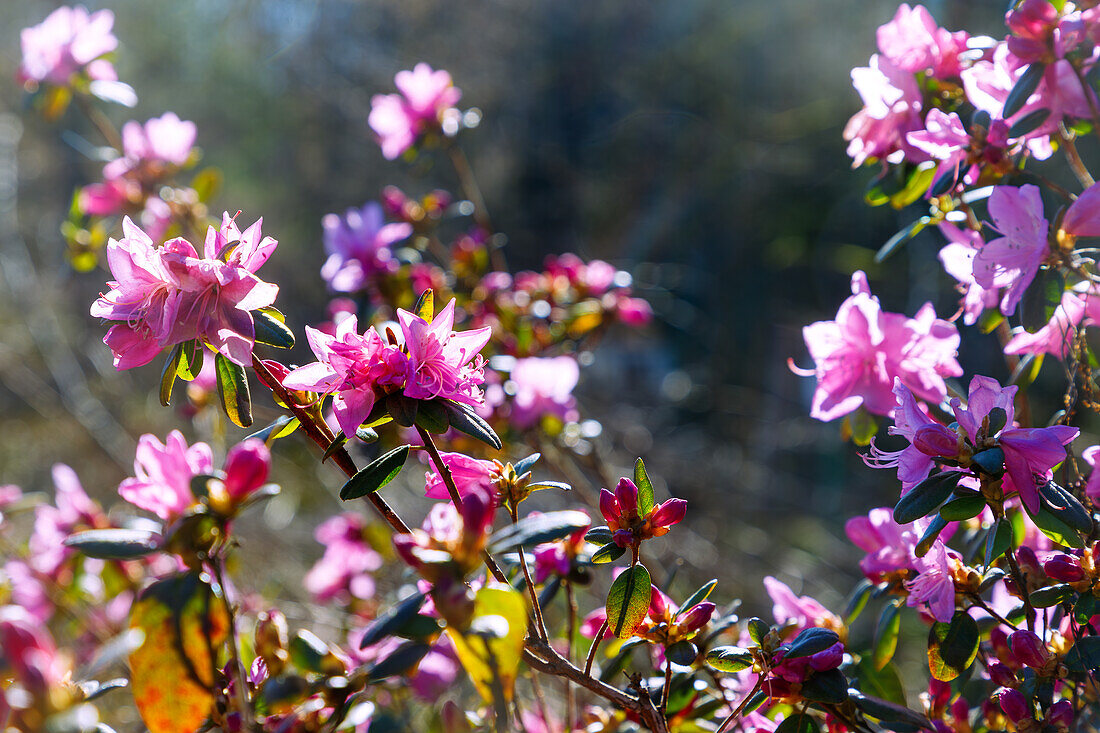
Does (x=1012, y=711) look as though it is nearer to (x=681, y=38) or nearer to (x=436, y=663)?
(x=436, y=663)

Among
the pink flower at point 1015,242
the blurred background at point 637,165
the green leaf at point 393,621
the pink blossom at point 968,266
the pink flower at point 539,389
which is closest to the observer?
the green leaf at point 393,621

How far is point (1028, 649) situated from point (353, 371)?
1.94ft

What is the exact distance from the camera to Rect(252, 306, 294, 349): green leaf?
598 mm

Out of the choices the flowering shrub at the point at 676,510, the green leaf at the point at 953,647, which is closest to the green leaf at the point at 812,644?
the flowering shrub at the point at 676,510

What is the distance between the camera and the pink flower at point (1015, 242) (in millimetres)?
704

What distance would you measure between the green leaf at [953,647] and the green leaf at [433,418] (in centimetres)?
45

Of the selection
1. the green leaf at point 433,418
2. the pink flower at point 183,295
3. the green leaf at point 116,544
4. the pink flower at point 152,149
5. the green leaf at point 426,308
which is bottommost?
the green leaf at point 433,418

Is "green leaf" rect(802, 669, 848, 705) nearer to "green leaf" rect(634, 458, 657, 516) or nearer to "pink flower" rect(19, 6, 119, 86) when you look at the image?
"green leaf" rect(634, 458, 657, 516)

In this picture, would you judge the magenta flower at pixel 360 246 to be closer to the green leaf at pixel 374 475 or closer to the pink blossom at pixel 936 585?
the green leaf at pixel 374 475

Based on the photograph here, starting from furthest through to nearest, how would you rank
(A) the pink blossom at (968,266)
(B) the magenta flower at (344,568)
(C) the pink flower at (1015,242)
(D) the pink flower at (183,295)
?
(B) the magenta flower at (344,568) → (A) the pink blossom at (968,266) → (C) the pink flower at (1015,242) → (D) the pink flower at (183,295)

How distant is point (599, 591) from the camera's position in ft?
5.13

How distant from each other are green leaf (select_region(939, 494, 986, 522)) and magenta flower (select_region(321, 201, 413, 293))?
94 centimetres

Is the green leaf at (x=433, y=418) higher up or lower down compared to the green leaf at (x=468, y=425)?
higher up

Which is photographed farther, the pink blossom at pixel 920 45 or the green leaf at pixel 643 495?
the pink blossom at pixel 920 45
